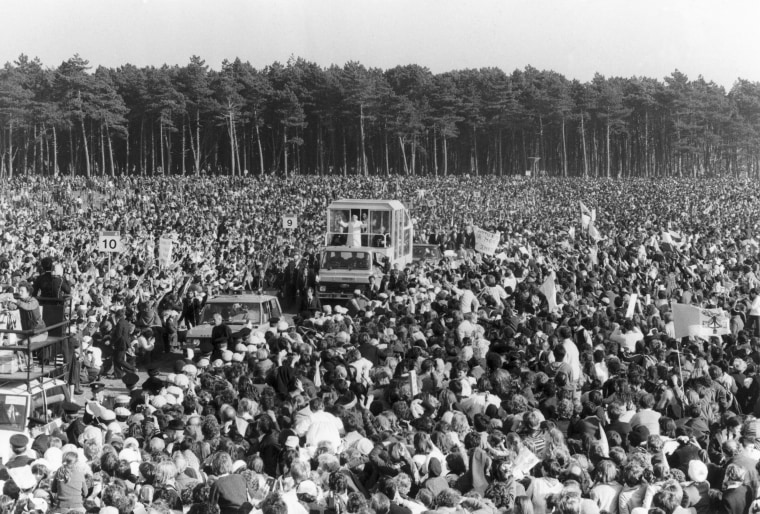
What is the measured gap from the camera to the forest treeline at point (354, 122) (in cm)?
9188

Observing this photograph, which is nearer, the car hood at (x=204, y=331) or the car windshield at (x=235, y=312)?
the car hood at (x=204, y=331)

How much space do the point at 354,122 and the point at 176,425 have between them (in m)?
90.9

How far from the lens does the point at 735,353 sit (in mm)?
14227

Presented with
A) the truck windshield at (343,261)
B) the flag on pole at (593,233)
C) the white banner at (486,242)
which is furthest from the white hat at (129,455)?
the flag on pole at (593,233)

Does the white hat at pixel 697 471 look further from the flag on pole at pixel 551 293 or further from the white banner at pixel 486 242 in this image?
the white banner at pixel 486 242

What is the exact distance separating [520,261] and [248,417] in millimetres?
18070

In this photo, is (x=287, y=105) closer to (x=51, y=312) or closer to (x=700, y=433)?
(x=51, y=312)

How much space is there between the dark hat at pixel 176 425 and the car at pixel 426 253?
80.5ft

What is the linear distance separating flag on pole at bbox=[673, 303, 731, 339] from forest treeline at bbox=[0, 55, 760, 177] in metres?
73.1

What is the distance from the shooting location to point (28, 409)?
12609 mm

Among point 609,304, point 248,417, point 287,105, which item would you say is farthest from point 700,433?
point 287,105

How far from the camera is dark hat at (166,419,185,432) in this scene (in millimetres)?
11031

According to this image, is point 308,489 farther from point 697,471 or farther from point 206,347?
point 206,347

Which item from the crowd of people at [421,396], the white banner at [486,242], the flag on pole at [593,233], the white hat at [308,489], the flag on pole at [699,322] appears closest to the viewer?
the white hat at [308,489]
